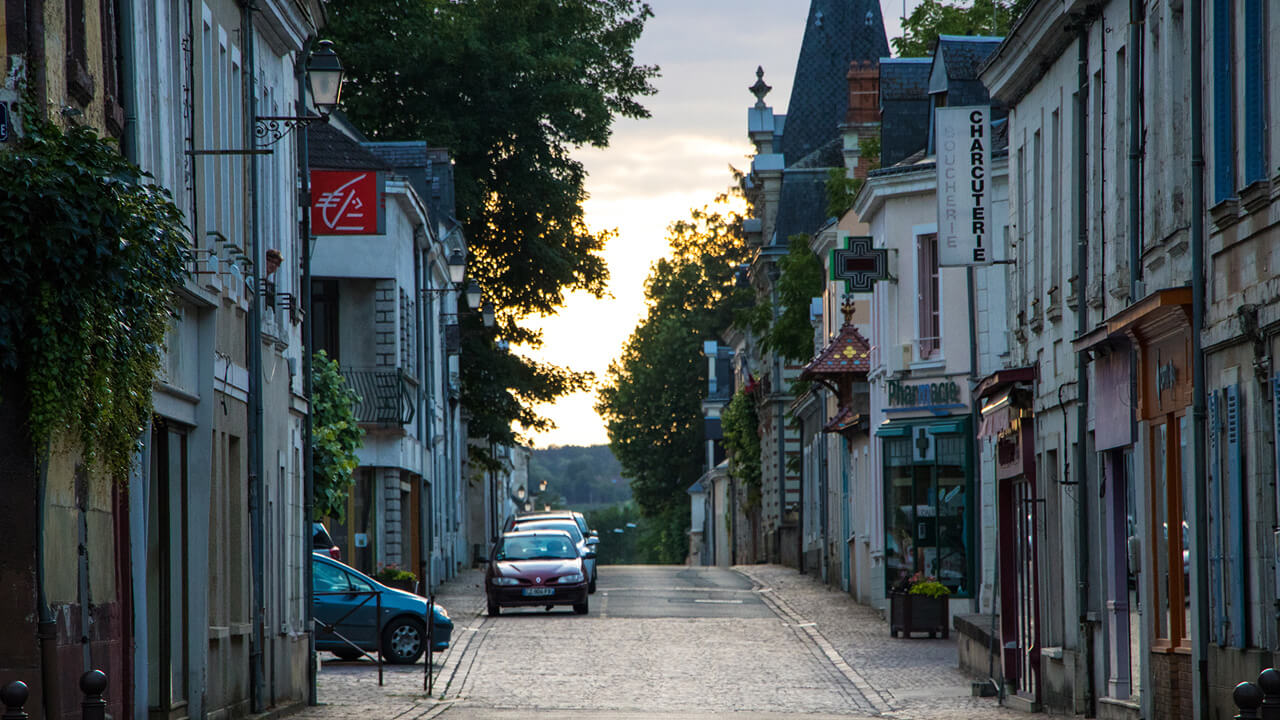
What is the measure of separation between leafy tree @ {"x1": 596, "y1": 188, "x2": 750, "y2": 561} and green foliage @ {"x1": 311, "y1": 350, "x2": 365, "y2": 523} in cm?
4478

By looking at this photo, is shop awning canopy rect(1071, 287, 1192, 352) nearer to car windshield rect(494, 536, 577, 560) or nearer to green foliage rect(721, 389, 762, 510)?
car windshield rect(494, 536, 577, 560)

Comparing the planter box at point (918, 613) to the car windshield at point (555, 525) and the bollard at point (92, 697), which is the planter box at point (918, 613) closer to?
the car windshield at point (555, 525)

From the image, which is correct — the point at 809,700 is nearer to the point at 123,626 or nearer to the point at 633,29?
the point at 123,626

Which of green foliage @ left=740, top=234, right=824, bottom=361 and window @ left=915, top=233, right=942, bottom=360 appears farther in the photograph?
green foliage @ left=740, top=234, right=824, bottom=361

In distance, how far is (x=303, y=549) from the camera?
924 inches

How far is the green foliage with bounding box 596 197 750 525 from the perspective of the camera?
75.5 meters

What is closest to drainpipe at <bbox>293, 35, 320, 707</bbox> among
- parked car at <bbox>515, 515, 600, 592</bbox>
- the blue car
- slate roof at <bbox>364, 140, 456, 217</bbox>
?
the blue car

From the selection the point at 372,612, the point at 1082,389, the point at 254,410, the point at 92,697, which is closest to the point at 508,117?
the point at 372,612

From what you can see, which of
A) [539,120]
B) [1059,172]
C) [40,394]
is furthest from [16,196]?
[539,120]

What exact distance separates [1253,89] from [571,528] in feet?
98.7

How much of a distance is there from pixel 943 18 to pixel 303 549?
78.9 ft

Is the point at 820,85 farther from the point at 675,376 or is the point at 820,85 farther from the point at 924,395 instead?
the point at 924,395

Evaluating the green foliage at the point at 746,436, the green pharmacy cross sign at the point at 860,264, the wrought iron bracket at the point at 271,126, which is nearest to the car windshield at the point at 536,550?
the green pharmacy cross sign at the point at 860,264

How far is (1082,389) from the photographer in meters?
19.2
